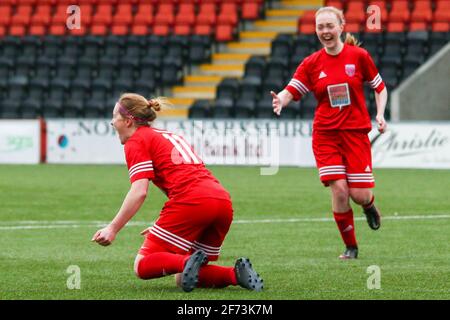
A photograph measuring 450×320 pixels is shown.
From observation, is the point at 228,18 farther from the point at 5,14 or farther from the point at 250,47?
the point at 5,14

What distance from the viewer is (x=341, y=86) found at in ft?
32.3

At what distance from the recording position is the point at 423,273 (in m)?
8.54

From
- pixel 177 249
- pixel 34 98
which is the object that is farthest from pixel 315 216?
pixel 34 98

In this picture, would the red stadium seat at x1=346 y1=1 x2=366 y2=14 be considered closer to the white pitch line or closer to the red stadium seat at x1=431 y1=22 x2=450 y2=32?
the red stadium seat at x1=431 y1=22 x2=450 y2=32

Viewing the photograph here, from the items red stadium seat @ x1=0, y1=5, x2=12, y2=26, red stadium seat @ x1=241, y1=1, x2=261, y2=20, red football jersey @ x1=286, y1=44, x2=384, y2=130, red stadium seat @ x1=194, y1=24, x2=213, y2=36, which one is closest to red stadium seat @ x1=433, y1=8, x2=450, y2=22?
red stadium seat @ x1=241, y1=1, x2=261, y2=20

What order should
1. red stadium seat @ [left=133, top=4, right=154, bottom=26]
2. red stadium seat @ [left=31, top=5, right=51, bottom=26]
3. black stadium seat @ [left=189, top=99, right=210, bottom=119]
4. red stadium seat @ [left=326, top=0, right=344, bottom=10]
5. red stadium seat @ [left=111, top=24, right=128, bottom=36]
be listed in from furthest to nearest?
red stadium seat @ [left=31, top=5, right=51, bottom=26] → red stadium seat @ [left=133, top=4, right=154, bottom=26] → red stadium seat @ [left=111, top=24, right=128, bottom=36] → red stadium seat @ [left=326, top=0, right=344, bottom=10] → black stadium seat @ [left=189, top=99, right=210, bottom=119]

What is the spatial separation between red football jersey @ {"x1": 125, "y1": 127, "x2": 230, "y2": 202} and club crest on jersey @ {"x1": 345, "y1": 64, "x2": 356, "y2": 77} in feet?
8.05

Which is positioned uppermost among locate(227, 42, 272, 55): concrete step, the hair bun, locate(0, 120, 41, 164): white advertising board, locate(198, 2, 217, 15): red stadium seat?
the hair bun

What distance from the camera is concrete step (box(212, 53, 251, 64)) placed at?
99.6ft

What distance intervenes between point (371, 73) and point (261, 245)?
1.86 metres

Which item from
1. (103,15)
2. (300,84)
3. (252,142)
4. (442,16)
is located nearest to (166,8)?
(103,15)

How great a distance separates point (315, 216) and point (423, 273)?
5.23m

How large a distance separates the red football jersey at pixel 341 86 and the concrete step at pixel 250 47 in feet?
66.7

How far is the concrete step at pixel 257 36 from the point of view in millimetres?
30828
